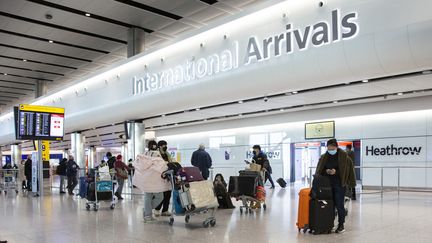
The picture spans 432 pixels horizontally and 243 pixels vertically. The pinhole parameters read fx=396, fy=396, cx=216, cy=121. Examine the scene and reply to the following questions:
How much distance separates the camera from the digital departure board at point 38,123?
13.1m

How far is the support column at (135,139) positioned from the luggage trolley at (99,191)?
190 inches

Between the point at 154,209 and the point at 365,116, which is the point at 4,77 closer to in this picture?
the point at 154,209

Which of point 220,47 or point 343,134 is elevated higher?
point 220,47

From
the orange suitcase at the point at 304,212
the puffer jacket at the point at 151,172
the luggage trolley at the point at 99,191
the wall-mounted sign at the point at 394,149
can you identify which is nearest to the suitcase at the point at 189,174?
the puffer jacket at the point at 151,172

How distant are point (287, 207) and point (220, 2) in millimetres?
6076

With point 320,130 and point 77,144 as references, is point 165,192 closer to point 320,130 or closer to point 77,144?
point 320,130

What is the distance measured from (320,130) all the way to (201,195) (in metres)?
12.5

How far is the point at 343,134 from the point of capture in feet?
58.8

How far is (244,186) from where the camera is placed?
359 inches

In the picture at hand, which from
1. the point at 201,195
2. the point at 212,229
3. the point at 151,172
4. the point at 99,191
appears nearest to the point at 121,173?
the point at 99,191

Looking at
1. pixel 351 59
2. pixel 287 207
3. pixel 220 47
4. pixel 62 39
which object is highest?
pixel 62 39

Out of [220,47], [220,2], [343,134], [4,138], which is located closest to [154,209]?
[220,47]

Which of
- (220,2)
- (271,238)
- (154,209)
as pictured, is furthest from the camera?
(220,2)

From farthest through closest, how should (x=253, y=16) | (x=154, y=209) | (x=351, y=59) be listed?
(x=253, y=16), (x=154, y=209), (x=351, y=59)
